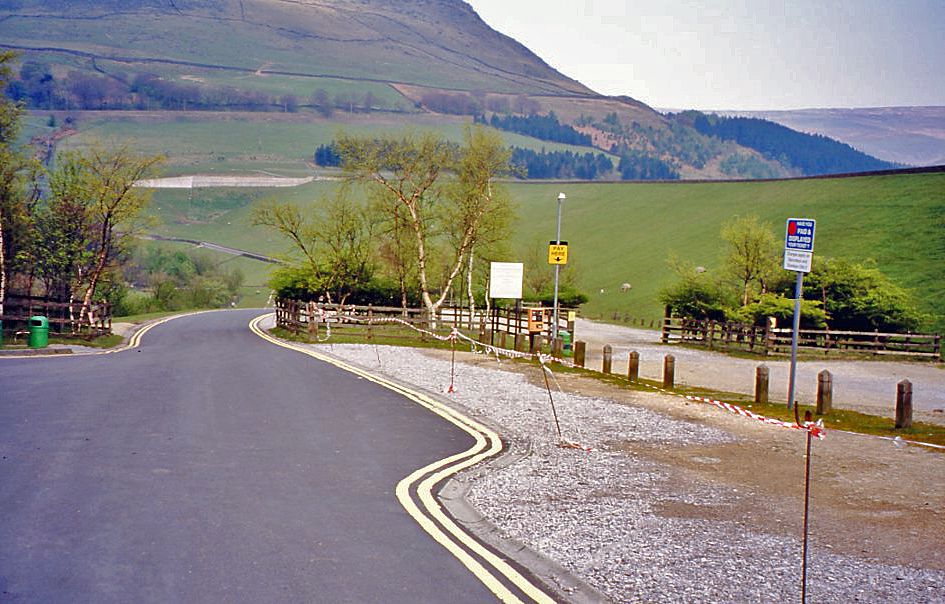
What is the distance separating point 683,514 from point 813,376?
22781 millimetres

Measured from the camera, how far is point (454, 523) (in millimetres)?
8523

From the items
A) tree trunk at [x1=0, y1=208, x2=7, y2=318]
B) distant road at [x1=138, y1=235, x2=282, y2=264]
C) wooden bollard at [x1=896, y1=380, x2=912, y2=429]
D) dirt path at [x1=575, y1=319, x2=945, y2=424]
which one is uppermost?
distant road at [x1=138, y1=235, x2=282, y2=264]

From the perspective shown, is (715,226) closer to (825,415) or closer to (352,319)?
(352,319)

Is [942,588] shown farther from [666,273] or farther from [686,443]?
[666,273]

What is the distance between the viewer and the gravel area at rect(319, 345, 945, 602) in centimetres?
699

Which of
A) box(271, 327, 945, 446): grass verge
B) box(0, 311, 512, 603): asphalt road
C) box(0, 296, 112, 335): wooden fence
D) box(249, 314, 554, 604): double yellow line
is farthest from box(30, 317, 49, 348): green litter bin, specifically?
box(249, 314, 554, 604): double yellow line

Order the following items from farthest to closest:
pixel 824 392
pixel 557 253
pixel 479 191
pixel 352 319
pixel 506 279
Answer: pixel 479 191 < pixel 352 319 < pixel 506 279 < pixel 557 253 < pixel 824 392

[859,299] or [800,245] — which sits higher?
[800,245]

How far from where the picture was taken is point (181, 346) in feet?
101

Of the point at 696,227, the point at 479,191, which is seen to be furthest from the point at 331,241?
the point at 696,227

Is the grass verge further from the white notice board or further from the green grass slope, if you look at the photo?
the green grass slope

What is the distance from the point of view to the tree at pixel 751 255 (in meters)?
50.5

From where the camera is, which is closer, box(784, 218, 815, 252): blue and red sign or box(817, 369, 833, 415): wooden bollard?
box(817, 369, 833, 415): wooden bollard

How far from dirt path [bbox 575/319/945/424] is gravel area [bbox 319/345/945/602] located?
726 cm
